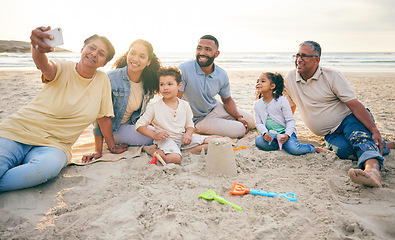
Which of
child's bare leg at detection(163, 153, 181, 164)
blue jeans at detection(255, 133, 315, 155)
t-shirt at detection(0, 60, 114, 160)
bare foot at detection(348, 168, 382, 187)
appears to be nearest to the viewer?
bare foot at detection(348, 168, 382, 187)

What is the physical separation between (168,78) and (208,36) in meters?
1.18

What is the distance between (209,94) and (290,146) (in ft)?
4.87

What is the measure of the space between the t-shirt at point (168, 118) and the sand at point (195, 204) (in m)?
0.44

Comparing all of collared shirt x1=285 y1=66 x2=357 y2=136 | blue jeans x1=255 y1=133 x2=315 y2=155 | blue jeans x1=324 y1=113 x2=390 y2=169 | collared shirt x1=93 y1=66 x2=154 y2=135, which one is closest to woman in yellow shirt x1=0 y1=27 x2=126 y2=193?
collared shirt x1=93 y1=66 x2=154 y2=135

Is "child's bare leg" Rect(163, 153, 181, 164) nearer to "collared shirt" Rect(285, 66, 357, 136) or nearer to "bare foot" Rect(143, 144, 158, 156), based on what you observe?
"bare foot" Rect(143, 144, 158, 156)

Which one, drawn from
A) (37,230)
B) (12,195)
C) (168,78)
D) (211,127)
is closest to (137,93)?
(168,78)

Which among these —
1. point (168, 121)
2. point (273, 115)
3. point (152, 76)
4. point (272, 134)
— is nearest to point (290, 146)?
point (272, 134)

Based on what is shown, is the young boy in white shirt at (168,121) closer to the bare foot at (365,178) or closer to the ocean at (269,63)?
the bare foot at (365,178)

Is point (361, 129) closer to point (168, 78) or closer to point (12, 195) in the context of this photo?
point (168, 78)

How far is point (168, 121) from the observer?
128 inches

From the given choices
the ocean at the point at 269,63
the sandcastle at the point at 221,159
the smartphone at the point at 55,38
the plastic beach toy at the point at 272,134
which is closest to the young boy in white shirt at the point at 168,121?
the sandcastle at the point at 221,159

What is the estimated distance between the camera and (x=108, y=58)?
287 cm

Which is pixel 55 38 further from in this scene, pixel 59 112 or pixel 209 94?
pixel 209 94

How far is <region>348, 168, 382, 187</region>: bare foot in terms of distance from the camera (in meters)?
2.34
